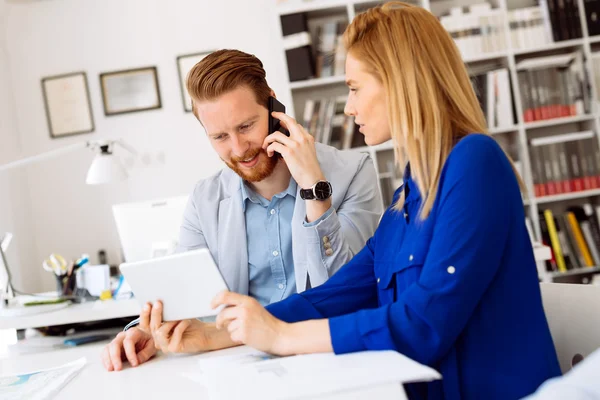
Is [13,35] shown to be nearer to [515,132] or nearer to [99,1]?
[99,1]

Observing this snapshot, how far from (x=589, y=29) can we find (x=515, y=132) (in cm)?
68

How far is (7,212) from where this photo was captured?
3.85 m

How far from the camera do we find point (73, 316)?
2355mm

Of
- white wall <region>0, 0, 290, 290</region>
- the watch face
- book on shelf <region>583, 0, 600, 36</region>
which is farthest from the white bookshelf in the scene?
the watch face

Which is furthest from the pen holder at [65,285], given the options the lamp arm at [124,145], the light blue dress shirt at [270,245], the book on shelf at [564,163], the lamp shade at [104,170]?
the book on shelf at [564,163]

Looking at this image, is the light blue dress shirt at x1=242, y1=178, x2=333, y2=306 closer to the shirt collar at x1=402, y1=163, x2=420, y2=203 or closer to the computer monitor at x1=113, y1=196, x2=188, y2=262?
the shirt collar at x1=402, y1=163, x2=420, y2=203

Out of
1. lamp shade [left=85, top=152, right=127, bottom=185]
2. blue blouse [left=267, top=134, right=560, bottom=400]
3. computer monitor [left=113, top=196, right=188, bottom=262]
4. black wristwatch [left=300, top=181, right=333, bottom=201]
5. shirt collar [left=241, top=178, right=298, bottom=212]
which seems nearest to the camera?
blue blouse [left=267, top=134, right=560, bottom=400]

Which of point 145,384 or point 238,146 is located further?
point 238,146

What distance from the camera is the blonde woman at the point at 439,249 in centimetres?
100

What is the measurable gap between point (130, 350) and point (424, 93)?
75 cm

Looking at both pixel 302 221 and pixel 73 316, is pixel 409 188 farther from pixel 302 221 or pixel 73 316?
pixel 73 316

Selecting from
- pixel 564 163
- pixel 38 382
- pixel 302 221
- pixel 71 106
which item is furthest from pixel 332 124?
pixel 38 382

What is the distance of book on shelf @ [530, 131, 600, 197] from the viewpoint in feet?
12.0

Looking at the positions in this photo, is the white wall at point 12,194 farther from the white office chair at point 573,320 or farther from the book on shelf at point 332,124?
the white office chair at point 573,320
